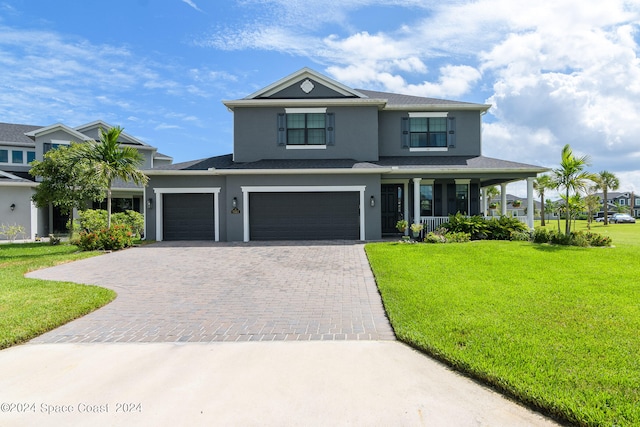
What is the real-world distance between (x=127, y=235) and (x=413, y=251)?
11402 millimetres

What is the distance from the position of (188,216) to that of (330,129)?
7910mm

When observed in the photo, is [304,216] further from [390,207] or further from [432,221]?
[432,221]

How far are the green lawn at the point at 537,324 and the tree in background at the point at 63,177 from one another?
49.5ft

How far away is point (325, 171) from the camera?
14344mm

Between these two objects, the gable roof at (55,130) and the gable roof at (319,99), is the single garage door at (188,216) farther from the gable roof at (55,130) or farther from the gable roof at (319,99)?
the gable roof at (55,130)

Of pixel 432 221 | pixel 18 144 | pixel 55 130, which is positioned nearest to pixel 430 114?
pixel 432 221

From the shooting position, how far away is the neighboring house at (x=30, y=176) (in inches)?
752

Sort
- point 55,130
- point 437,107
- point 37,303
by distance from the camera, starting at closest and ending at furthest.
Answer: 1. point 37,303
2. point 437,107
3. point 55,130

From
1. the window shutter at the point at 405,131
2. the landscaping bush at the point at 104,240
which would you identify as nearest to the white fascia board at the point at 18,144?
the landscaping bush at the point at 104,240

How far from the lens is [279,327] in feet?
15.8

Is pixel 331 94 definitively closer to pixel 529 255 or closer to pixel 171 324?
pixel 529 255

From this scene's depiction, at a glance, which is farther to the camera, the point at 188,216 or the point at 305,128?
the point at 305,128

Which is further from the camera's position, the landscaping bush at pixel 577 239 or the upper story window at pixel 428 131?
the upper story window at pixel 428 131

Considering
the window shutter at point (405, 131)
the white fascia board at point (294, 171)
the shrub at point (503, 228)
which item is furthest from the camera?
the window shutter at point (405, 131)
